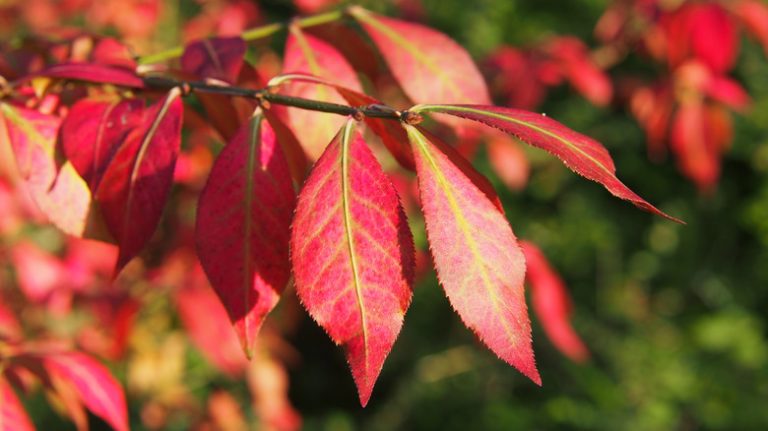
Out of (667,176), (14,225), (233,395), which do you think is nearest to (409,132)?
(14,225)

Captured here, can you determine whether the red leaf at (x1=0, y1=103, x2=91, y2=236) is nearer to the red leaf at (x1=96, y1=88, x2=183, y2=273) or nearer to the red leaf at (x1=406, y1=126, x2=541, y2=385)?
the red leaf at (x1=96, y1=88, x2=183, y2=273)

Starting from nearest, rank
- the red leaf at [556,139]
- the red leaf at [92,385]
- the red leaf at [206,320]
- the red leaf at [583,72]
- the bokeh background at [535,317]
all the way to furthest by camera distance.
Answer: the red leaf at [556,139] → the red leaf at [92,385] → the red leaf at [206,320] → the red leaf at [583,72] → the bokeh background at [535,317]

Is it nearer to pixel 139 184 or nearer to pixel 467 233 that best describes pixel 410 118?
pixel 467 233

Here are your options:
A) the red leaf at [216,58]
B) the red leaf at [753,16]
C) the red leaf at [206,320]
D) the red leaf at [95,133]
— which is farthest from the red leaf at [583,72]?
the red leaf at [95,133]

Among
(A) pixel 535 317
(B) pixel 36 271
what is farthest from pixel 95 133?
(A) pixel 535 317

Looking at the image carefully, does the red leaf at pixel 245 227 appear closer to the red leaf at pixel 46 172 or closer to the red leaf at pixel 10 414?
the red leaf at pixel 46 172

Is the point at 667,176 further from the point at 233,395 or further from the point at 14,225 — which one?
the point at 14,225

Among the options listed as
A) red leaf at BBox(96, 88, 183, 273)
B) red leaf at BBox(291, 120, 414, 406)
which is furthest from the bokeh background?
red leaf at BBox(291, 120, 414, 406)
